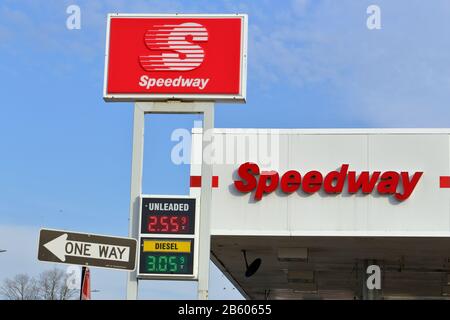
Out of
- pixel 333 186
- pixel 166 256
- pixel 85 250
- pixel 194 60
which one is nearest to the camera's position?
pixel 85 250

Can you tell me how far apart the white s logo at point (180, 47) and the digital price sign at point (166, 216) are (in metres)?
2.23

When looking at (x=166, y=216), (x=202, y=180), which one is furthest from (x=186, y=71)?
(x=166, y=216)

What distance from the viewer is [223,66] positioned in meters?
13.4

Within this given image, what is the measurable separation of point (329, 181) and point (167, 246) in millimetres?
9092

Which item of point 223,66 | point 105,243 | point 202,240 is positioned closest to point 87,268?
point 105,243

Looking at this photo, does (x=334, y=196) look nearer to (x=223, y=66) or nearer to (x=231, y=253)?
(x=231, y=253)

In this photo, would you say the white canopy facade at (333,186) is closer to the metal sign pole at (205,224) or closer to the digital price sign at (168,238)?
the digital price sign at (168,238)

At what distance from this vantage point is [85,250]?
9.61 meters

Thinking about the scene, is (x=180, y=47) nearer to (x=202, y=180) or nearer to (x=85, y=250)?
(x=202, y=180)

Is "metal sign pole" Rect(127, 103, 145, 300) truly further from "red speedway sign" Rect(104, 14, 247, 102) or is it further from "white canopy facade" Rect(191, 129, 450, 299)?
"white canopy facade" Rect(191, 129, 450, 299)

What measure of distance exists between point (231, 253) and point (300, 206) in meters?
4.96

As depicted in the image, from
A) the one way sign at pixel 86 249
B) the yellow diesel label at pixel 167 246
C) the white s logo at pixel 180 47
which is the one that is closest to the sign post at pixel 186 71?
the white s logo at pixel 180 47

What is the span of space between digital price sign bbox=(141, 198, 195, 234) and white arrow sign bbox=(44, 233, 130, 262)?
11.2 ft

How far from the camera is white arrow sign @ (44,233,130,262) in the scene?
948cm
